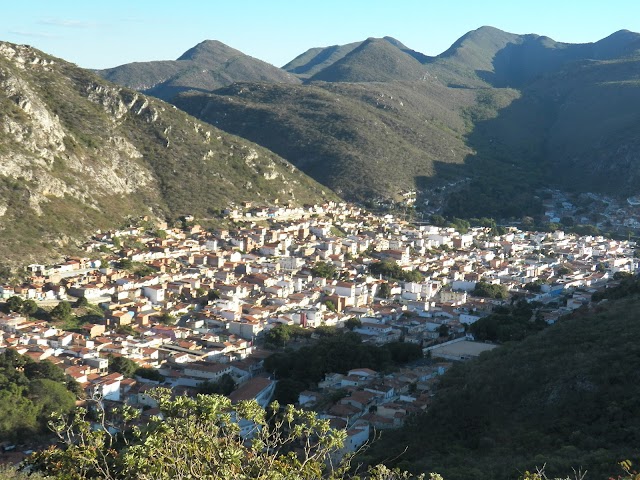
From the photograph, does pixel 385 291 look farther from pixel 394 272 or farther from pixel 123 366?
pixel 123 366

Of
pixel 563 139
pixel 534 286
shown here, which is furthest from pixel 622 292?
pixel 563 139

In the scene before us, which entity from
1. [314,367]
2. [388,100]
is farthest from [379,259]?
[388,100]

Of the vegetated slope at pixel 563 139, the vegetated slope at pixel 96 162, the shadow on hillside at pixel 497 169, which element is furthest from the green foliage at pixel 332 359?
the vegetated slope at pixel 563 139

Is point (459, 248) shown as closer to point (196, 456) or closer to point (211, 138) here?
point (211, 138)

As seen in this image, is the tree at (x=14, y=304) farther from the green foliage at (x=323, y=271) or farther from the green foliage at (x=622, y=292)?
the green foliage at (x=622, y=292)

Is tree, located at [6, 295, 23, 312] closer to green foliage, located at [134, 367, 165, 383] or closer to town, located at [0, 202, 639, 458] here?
town, located at [0, 202, 639, 458]
